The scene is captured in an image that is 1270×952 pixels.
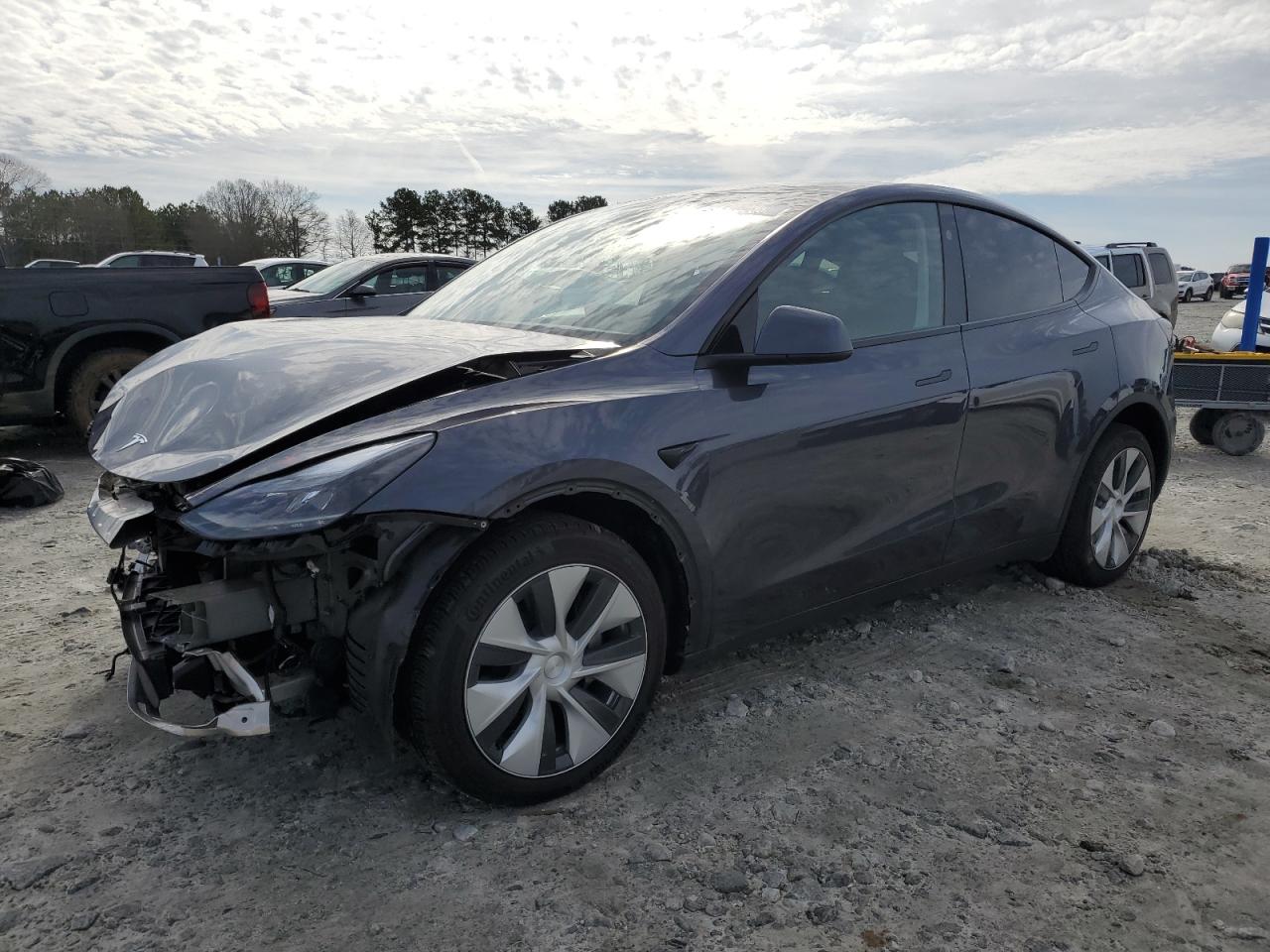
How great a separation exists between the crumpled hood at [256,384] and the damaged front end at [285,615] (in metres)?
0.17

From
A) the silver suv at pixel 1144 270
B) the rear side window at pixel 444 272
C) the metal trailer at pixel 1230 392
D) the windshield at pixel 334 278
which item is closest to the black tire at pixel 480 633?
the metal trailer at pixel 1230 392

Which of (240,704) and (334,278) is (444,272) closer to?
(334,278)

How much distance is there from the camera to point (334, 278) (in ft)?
32.7

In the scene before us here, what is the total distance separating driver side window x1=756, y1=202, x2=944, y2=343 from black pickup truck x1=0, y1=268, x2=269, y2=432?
559cm

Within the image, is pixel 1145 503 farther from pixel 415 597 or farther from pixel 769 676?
pixel 415 597

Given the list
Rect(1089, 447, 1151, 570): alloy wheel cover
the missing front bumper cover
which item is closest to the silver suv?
Rect(1089, 447, 1151, 570): alloy wheel cover

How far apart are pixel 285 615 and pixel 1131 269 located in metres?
14.8

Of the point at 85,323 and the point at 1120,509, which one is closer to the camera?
the point at 1120,509

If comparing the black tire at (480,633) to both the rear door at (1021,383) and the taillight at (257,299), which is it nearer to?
the rear door at (1021,383)

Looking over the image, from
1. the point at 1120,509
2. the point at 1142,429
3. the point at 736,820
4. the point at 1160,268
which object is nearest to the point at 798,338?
the point at 736,820

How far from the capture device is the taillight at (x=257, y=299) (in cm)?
733

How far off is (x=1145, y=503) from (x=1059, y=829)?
2.39 metres

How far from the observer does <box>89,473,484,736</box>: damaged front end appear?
7.11 ft

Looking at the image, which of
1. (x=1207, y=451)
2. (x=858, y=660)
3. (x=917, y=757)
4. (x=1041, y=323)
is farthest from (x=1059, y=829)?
(x=1207, y=451)
